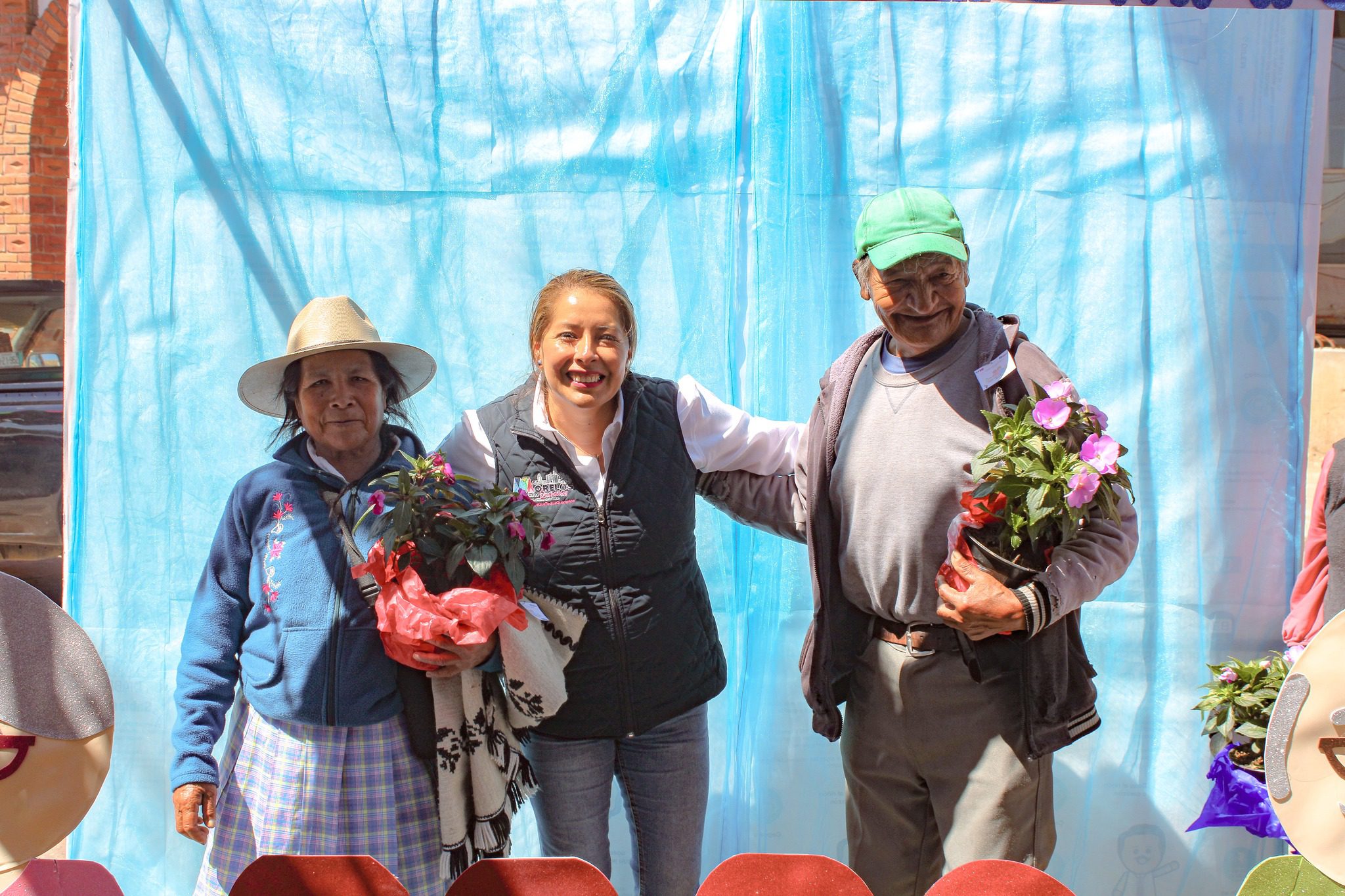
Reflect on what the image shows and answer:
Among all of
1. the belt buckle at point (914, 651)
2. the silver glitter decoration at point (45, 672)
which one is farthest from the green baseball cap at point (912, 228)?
the silver glitter decoration at point (45, 672)

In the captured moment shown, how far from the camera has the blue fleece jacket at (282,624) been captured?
2070 mm

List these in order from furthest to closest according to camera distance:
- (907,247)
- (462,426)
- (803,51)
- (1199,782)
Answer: (1199,782) < (803,51) < (462,426) < (907,247)

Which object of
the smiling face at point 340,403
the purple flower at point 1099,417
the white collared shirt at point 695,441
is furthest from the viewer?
the white collared shirt at point 695,441

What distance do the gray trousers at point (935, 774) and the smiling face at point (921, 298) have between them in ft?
2.10

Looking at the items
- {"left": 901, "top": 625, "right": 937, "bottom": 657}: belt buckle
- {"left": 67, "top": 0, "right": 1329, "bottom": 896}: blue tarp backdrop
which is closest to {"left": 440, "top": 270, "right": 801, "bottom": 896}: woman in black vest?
{"left": 901, "top": 625, "right": 937, "bottom": 657}: belt buckle

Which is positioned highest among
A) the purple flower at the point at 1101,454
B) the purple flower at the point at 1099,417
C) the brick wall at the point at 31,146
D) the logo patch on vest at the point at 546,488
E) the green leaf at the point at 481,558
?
the brick wall at the point at 31,146

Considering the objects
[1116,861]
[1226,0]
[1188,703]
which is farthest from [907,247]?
[1116,861]

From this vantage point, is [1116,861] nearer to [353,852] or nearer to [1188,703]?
[1188,703]

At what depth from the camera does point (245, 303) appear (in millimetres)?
2891

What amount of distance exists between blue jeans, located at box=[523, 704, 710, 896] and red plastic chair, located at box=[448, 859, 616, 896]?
28.7 inches

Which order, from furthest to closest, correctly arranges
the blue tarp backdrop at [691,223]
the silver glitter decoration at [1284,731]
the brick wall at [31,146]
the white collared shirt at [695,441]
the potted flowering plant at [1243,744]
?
the brick wall at [31,146] < the blue tarp backdrop at [691,223] < the potted flowering plant at [1243,744] < the white collared shirt at [695,441] < the silver glitter decoration at [1284,731]

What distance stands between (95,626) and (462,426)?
139cm

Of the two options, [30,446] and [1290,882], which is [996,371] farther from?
[30,446]

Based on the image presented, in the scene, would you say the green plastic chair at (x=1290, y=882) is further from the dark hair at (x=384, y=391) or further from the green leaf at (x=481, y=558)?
the dark hair at (x=384, y=391)
